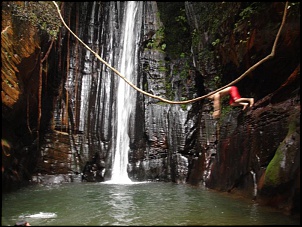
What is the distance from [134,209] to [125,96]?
357 inches

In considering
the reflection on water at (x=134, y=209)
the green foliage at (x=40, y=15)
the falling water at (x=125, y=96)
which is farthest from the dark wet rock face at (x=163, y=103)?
the reflection on water at (x=134, y=209)

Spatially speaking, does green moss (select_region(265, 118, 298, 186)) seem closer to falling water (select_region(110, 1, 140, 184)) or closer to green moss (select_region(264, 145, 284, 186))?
green moss (select_region(264, 145, 284, 186))

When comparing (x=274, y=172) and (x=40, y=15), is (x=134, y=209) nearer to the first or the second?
(x=274, y=172)

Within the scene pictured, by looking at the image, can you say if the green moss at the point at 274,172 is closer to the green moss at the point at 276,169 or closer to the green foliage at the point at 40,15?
the green moss at the point at 276,169

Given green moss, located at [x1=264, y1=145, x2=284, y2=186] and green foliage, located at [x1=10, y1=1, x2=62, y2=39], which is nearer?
green moss, located at [x1=264, y1=145, x2=284, y2=186]

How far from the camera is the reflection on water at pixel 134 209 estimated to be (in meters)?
5.18

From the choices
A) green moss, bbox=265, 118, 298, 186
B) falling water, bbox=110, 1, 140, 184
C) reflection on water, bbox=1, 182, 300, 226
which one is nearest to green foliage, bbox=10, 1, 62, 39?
falling water, bbox=110, 1, 140, 184

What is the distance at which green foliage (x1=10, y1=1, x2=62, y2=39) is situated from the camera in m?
10.2

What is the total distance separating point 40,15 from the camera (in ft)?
39.0

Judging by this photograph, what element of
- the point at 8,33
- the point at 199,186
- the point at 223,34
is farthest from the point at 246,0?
the point at 8,33

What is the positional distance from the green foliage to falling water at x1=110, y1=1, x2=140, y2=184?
403 cm

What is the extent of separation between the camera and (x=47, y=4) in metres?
12.5

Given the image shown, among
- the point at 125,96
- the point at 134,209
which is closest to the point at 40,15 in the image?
the point at 125,96

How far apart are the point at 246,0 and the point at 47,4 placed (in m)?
7.88
